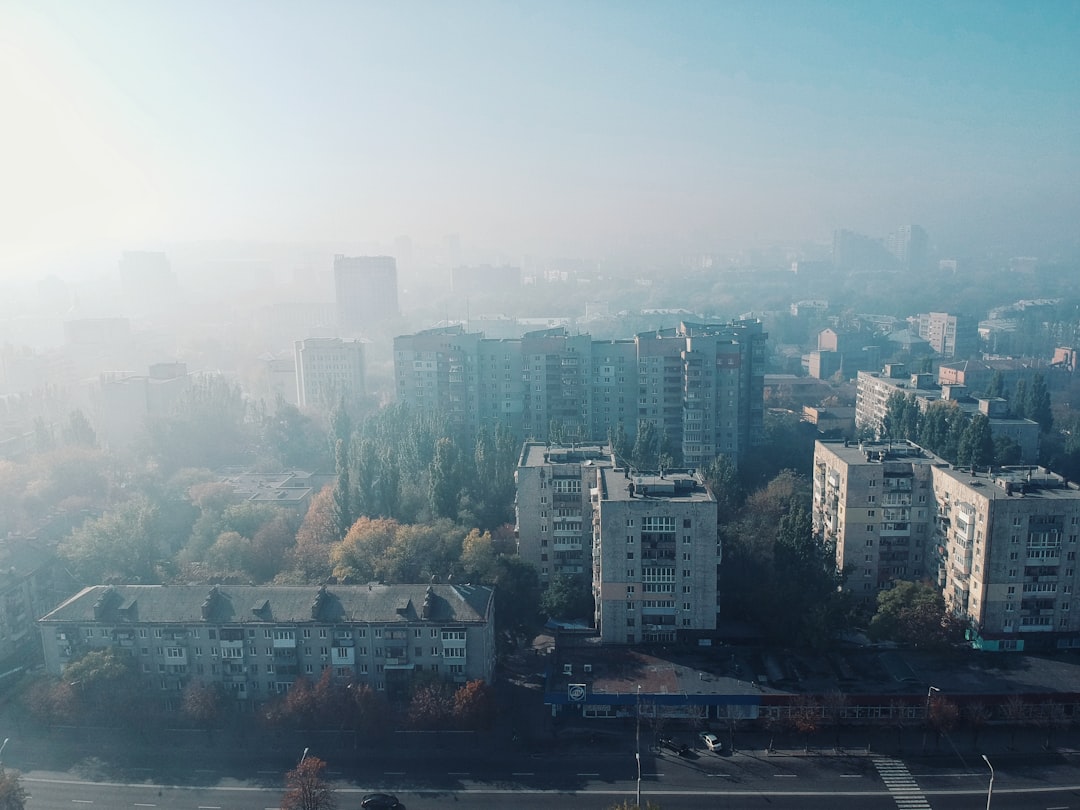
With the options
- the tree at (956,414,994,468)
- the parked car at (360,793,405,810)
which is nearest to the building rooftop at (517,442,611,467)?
the parked car at (360,793,405,810)

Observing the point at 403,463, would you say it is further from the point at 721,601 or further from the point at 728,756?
the point at 728,756

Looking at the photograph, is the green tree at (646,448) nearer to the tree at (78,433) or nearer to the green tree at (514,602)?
the green tree at (514,602)

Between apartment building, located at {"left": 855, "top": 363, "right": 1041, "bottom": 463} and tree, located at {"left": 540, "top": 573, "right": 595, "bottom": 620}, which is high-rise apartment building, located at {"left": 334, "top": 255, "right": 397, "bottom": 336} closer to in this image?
apartment building, located at {"left": 855, "top": 363, "right": 1041, "bottom": 463}

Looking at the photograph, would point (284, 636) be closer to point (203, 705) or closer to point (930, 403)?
point (203, 705)

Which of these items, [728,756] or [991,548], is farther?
[991,548]

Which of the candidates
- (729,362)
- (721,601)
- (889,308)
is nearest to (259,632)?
(721,601)

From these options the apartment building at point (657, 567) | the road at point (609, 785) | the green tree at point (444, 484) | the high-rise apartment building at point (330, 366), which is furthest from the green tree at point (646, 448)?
the high-rise apartment building at point (330, 366)
